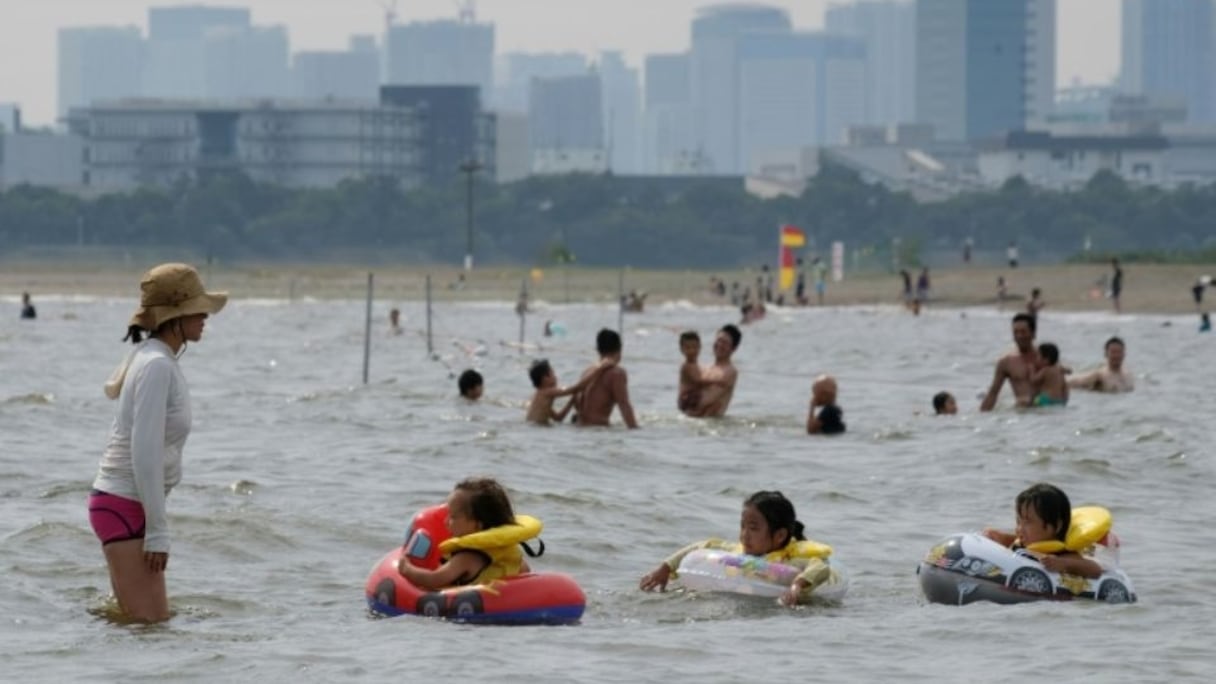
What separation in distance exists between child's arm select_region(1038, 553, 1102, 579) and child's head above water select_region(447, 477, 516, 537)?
2.91 meters

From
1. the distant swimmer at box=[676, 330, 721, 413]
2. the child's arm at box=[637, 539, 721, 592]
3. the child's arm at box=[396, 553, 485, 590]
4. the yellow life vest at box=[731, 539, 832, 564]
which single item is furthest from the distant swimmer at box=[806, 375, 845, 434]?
the child's arm at box=[396, 553, 485, 590]

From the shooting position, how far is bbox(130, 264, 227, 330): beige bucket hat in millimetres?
11688

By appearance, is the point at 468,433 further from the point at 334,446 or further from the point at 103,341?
the point at 103,341

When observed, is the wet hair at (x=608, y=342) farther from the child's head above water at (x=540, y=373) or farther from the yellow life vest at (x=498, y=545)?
the yellow life vest at (x=498, y=545)

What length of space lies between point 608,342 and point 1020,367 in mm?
4755

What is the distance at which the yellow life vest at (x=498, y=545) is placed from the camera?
1293cm

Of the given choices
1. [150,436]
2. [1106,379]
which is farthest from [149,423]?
[1106,379]

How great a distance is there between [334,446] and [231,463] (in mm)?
2242

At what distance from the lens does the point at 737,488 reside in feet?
68.1

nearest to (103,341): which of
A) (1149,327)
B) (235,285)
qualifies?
(1149,327)

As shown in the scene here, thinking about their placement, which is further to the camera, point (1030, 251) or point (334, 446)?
point (1030, 251)

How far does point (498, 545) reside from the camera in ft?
42.5

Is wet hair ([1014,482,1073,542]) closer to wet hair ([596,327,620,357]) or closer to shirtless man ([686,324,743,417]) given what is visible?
wet hair ([596,327,620,357])

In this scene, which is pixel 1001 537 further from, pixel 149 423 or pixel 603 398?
pixel 603 398
